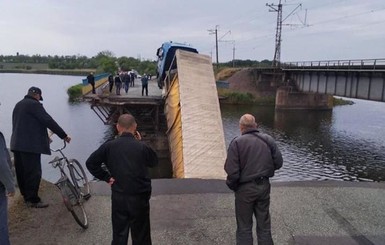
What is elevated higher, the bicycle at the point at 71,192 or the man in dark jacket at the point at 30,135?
the man in dark jacket at the point at 30,135

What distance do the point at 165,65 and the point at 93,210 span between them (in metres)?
20.8

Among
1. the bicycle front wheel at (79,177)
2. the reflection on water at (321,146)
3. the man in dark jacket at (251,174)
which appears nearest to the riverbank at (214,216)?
→ the bicycle front wheel at (79,177)

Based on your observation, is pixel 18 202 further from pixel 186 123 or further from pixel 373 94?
pixel 373 94

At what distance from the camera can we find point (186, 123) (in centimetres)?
1617

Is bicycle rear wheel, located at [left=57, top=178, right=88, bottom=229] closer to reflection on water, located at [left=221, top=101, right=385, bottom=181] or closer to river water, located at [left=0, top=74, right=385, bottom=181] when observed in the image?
river water, located at [left=0, top=74, right=385, bottom=181]

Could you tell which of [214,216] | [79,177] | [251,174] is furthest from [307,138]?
[251,174]

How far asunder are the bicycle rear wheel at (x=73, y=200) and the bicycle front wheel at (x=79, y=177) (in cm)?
41

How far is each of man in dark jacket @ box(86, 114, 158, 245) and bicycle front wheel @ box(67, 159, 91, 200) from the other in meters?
2.24

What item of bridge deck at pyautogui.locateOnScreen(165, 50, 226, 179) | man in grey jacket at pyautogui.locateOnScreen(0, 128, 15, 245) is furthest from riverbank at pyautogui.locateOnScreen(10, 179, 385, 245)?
bridge deck at pyautogui.locateOnScreen(165, 50, 226, 179)

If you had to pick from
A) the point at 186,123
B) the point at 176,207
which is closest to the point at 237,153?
the point at 176,207

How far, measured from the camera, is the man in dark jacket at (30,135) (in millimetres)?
6152

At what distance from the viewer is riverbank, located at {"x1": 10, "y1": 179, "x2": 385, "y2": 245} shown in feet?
18.6

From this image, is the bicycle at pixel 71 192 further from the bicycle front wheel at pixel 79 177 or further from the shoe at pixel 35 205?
the shoe at pixel 35 205

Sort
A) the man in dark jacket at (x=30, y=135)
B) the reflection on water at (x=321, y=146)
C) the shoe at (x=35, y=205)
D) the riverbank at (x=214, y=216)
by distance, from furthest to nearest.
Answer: the reflection on water at (x=321, y=146)
the shoe at (x=35, y=205)
the man in dark jacket at (x=30, y=135)
the riverbank at (x=214, y=216)
